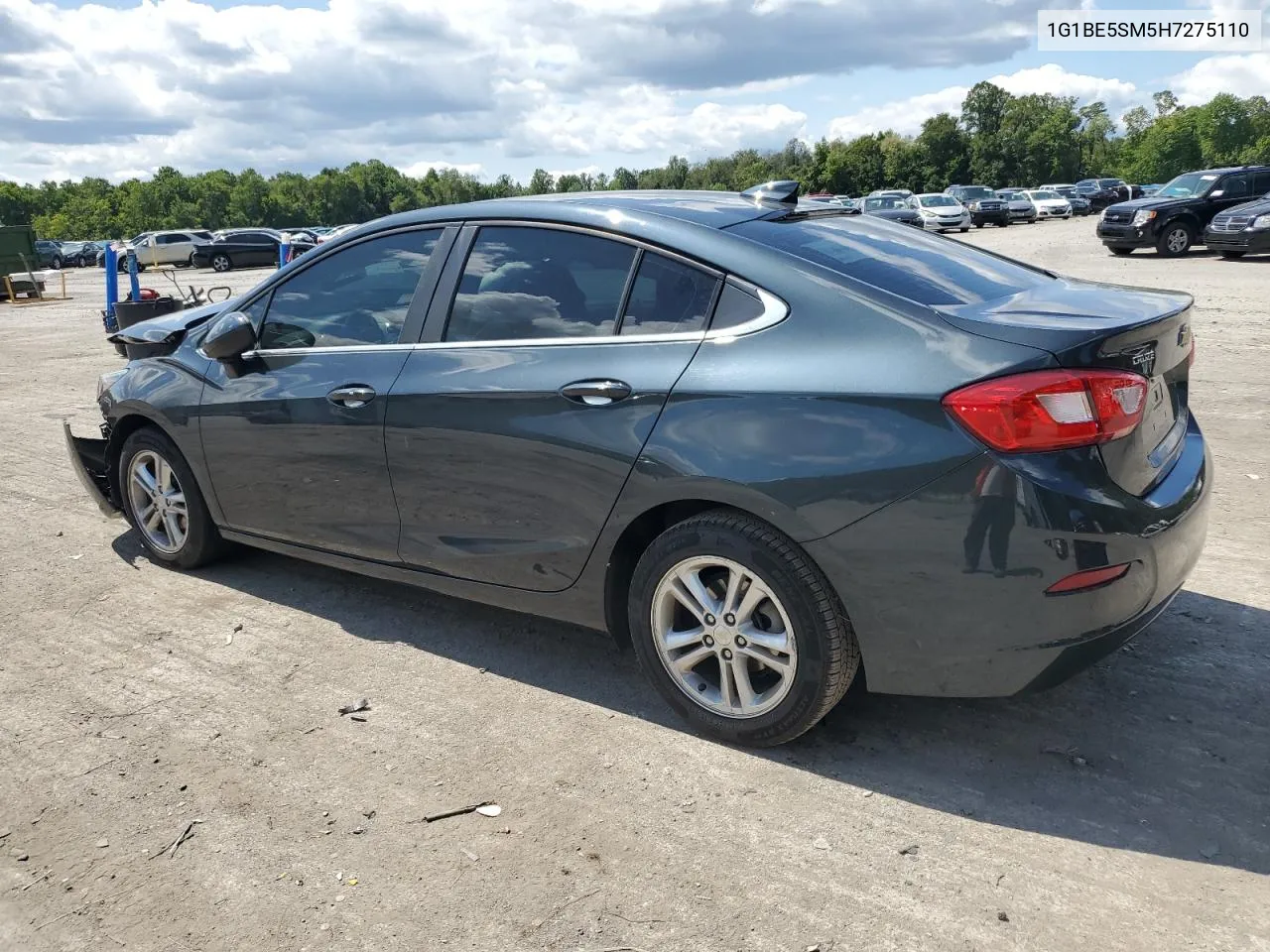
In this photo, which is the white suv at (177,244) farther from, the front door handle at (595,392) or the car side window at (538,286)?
the front door handle at (595,392)

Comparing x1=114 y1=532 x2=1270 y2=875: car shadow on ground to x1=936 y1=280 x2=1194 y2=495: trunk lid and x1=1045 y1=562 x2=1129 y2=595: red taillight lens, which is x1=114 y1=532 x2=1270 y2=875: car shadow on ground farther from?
x1=936 y1=280 x2=1194 y2=495: trunk lid

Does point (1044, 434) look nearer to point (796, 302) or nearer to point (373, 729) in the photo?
point (796, 302)

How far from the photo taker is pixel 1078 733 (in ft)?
10.7

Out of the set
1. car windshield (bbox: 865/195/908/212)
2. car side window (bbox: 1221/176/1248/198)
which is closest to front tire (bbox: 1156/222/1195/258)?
car side window (bbox: 1221/176/1248/198)

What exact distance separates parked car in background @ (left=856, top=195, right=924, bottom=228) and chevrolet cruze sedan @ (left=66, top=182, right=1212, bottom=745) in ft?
102

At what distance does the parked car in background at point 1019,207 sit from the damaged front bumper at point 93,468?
1782 inches

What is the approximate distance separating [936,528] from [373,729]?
6.54 ft

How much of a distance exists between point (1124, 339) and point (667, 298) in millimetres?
1337

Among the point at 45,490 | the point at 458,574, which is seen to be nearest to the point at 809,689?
the point at 458,574

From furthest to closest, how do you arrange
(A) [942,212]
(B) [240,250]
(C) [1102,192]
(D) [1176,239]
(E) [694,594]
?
(C) [1102,192] → (B) [240,250] → (A) [942,212] → (D) [1176,239] → (E) [694,594]

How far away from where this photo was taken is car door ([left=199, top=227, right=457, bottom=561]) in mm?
3977

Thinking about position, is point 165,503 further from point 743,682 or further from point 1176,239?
point 1176,239

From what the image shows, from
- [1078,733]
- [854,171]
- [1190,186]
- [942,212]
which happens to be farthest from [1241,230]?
[854,171]

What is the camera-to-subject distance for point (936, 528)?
276cm
